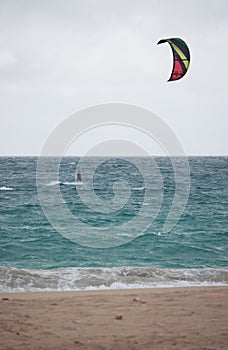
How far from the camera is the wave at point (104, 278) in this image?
33.7 feet

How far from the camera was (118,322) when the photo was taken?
593 cm

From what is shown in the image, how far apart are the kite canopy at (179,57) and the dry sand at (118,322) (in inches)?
219

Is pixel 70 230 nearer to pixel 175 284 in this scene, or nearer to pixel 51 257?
pixel 51 257

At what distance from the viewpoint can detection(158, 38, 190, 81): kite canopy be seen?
10.6 meters

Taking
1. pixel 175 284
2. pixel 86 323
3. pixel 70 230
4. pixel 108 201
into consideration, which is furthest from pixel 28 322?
pixel 108 201

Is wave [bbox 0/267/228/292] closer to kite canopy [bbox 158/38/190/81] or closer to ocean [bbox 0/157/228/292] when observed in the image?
ocean [bbox 0/157/228/292]

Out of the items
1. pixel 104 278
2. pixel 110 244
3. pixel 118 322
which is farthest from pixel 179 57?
pixel 110 244

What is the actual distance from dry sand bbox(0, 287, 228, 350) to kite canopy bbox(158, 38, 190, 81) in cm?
556

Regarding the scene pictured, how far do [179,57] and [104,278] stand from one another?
5894mm

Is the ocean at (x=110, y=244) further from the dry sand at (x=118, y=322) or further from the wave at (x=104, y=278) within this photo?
the dry sand at (x=118, y=322)

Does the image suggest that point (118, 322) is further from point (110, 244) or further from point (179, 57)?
point (110, 244)

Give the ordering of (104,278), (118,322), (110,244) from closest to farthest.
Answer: (118,322)
(104,278)
(110,244)

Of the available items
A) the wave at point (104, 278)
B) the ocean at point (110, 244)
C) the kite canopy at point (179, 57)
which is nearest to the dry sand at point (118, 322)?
Answer: the wave at point (104, 278)

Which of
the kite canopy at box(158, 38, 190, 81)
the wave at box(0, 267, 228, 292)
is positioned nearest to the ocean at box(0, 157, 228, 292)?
the wave at box(0, 267, 228, 292)
